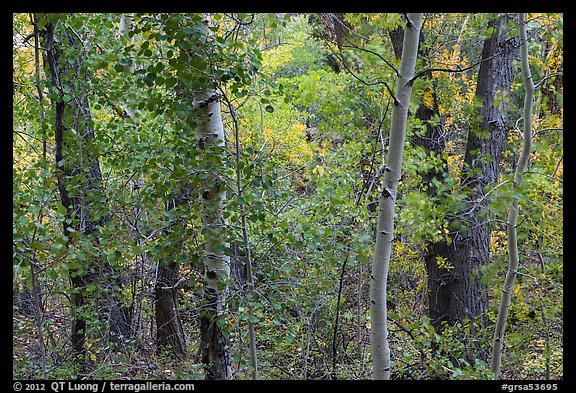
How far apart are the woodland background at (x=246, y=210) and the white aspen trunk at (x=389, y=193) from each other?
163mm

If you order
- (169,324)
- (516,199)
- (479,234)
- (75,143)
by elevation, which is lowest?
(169,324)

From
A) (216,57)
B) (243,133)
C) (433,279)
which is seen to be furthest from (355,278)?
(243,133)

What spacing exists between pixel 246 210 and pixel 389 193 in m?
0.77

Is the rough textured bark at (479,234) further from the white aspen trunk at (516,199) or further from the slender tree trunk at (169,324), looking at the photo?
the slender tree trunk at (169,324)

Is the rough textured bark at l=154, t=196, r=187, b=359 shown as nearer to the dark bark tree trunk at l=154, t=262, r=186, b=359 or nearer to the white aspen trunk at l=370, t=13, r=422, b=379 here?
the dark bark tree trunk at l=154, t=262, r=186, b=359

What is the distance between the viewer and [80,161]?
3.18 meters

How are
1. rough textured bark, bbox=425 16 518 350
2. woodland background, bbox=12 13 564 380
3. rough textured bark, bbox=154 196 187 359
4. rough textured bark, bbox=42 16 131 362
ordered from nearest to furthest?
woodland background, bbox=12 13 564 380
rough textured bark, bbox=42 16 131 362
rough textured bark, bbox=425 16 518 350
rough textured bark, bbox=154 196 187 359

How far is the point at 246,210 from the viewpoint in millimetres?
2719

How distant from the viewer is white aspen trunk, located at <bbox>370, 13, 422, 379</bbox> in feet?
7.87

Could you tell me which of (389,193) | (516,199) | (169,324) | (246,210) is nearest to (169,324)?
(169,324)

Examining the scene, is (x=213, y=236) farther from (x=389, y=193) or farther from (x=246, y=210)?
Answer: (x=389, y=193)

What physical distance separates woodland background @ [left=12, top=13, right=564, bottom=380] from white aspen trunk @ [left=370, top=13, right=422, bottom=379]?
163mm

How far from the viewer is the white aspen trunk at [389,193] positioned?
94.4 inches

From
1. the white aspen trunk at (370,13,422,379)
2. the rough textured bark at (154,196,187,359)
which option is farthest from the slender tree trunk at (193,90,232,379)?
the rough textured bark at (154,196,187,359)
